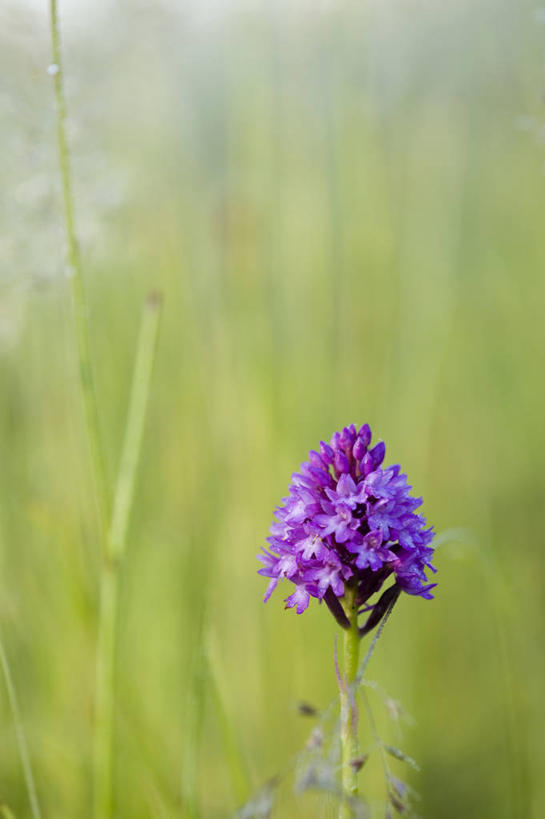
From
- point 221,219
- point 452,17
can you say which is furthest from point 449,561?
point 452,17

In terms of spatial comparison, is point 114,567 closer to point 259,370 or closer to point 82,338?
point 82,338

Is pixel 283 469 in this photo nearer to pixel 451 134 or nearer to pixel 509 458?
pixel 509 458

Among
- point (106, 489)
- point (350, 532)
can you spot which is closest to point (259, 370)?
point (106, 489)

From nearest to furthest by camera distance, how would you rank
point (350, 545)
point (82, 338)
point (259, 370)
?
point (350, 545), point (82, 338), point (259, 370)

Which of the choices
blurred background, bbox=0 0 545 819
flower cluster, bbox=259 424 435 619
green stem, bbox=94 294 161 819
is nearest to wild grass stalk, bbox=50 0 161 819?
green stem, bbox=94 294 161 819

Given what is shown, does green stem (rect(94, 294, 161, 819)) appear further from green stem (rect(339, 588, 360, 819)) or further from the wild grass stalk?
green stem (rect(339, 588, 360, 819))

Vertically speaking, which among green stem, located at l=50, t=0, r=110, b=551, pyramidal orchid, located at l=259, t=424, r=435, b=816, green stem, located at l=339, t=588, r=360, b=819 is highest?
green stem, located at l=50, t=0, r=110, b=551
